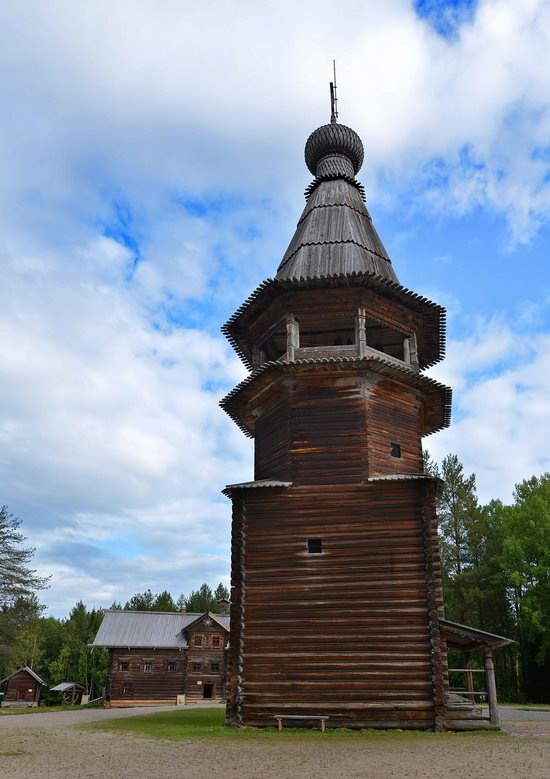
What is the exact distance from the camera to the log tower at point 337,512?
16.1 m

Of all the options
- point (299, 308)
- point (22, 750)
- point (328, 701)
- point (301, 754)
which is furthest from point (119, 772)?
point (299, 308)

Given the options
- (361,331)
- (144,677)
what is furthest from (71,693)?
(361,331)

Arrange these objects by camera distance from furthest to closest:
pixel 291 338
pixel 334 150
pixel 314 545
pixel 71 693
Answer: pixel 71 693, pixel 334 150, pixel 291 338, pixel 314 545

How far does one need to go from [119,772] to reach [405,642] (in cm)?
812

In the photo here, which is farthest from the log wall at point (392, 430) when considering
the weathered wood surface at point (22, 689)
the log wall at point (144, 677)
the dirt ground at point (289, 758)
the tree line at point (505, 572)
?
the weathered wood surface at point (22, 689)

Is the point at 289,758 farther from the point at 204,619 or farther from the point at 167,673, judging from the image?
the point at 204,619

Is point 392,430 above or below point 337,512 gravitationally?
above

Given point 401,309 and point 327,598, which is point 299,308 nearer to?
point 401,309

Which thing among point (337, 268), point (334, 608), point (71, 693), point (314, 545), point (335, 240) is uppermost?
point (335, 240)

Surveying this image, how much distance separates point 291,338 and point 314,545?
20.8 feet

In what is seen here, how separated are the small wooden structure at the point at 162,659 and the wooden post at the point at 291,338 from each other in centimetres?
3160

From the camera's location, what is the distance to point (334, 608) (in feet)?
55.0

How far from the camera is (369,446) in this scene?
1823cm

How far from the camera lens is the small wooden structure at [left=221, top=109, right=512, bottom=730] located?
53.0ft
